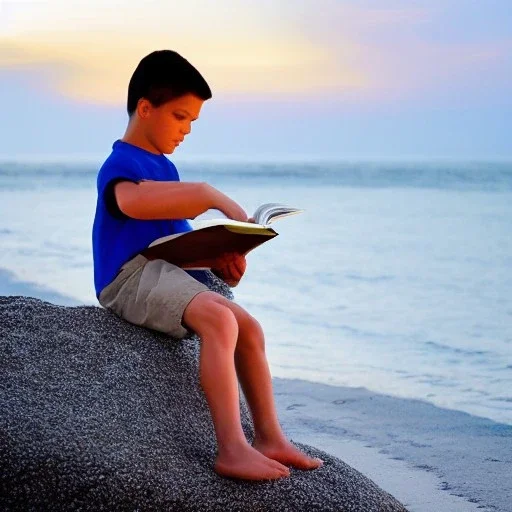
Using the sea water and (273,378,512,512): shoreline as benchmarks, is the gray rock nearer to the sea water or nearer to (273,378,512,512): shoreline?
(273,378,512,512): shoreline

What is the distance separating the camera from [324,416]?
435cm

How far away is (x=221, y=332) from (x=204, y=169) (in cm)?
2528

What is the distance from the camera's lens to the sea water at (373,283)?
17.8 ft

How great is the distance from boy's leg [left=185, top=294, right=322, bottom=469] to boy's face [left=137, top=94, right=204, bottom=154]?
0.52 metres

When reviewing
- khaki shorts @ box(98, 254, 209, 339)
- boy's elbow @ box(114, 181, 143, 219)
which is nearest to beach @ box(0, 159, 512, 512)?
khaki shorts @ box(98, 254, 209, 339)

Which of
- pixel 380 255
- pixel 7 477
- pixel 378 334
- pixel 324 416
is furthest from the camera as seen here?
pixel 380 255

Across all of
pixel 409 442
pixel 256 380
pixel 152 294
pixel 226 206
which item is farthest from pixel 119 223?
pixel 409 442

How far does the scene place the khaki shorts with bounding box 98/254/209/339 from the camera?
2.75 metres

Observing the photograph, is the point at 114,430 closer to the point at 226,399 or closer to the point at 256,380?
the point at 226,399

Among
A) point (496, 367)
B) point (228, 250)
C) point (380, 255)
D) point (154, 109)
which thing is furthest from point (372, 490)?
point (380, 255)

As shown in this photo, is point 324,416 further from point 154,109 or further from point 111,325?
point 154,109

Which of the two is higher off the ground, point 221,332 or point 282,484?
point 221,332

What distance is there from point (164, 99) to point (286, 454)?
1.03 m

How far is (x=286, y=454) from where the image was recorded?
2637mm
